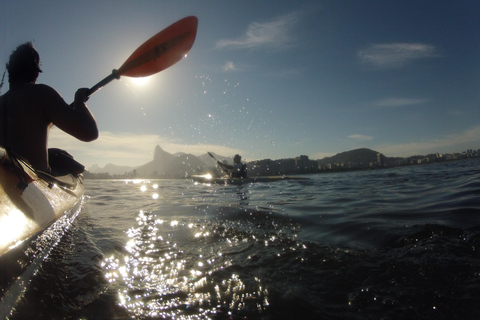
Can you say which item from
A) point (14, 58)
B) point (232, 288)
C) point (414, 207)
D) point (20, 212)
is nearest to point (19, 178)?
point (20, 212)

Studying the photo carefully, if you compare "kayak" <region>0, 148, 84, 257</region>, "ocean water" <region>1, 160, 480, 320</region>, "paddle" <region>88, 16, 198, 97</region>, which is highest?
"paddle" <region>88, 16, 198, 97</region>

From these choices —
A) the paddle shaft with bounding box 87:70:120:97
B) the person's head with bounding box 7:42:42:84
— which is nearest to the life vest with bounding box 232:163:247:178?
the paddle shaft with bounding box 87:70:120:97

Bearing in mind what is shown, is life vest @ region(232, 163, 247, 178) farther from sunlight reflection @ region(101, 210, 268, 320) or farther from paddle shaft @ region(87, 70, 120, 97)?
sunlight reflection @ region(101, 210, 268, 320)

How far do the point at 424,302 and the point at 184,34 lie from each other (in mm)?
5634

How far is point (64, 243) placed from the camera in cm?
287

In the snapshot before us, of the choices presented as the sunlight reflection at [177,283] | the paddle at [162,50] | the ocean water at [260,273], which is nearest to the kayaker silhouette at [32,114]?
the ocean water at [260,273]

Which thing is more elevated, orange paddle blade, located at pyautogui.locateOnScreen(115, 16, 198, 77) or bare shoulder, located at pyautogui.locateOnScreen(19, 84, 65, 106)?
orange paddle blade, located at pyautogui.locateOnScreen(115, 16, 198, 77)

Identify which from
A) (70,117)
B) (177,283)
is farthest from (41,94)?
(177,283)

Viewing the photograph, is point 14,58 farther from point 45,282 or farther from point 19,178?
point 45,282

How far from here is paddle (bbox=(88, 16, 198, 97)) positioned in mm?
4953

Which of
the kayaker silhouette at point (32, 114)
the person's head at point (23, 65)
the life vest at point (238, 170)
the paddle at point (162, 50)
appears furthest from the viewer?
the life vest at point (238, 170)

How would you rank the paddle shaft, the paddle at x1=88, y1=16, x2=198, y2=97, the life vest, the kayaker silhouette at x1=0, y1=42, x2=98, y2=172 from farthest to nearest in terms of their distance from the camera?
the life vest < the paddle at x1=88, y1=16, x2=198, y2=97 < the paddle shaft < the kayaker silhouette at x1=0, y1=42, x2=98, y2=172

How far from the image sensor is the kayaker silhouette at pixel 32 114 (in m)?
3.03

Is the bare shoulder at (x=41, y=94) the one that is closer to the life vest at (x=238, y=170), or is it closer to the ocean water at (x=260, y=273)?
the ocean water at (x=260, y=273)
